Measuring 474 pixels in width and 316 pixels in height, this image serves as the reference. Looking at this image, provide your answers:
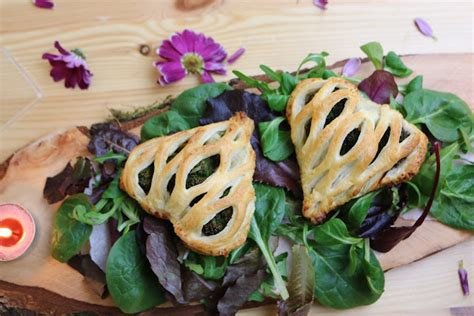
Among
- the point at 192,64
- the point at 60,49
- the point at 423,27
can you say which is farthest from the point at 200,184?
Result: the point at 423,27

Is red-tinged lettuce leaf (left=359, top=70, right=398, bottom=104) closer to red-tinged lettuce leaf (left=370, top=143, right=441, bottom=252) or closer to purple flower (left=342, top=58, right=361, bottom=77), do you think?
purple flower (left=342, top=58, right=361, bottom=77)

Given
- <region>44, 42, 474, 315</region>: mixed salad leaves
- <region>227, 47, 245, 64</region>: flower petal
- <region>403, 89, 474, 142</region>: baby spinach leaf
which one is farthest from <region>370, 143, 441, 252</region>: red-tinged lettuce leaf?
<region>227, 47, 245, 64</region>: flower petal

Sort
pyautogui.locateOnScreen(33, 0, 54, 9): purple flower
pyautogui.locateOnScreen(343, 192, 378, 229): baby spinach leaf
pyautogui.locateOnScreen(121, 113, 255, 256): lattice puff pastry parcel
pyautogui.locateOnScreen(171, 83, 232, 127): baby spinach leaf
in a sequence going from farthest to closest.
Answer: pyautogui.locateOnScreen(33, 0, 54, 9): purple flower, pyautogui.locateOnScreen(171, 83, 232, 127): baby spinach leaf, pyautogui.locateOnScreen(343, 192, 378, 229): baby spinach leaf, pyautogui.locateOnScreen(121, 113, 255, 256): lattice puff pastry parcel

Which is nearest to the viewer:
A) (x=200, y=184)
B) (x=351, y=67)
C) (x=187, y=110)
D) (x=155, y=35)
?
(x=200, y=184)

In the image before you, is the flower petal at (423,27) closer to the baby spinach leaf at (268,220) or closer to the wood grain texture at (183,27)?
the wood grain texture at (183,27)

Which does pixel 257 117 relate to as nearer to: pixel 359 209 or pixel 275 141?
pixel 275 141
